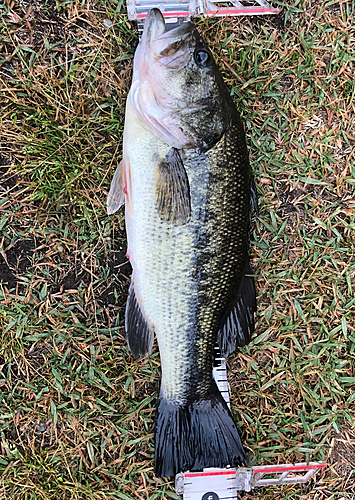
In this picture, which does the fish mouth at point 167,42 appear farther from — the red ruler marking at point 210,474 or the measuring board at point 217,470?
the red ruler marking at point 210,474

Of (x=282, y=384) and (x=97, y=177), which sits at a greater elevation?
(x=97, y=177)

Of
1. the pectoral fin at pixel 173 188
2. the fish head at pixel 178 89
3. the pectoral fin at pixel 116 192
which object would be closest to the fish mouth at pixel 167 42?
the fish head at pixel 178 89

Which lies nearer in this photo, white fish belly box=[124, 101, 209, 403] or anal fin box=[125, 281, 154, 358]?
white fish belly box=[124, 101, 209, 403]

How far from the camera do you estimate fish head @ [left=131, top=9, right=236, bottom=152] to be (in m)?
1.88

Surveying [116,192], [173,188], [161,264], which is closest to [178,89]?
[173,188]

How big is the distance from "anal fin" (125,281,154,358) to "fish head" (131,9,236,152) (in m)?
0.86

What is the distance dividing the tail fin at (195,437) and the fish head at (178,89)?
134cm

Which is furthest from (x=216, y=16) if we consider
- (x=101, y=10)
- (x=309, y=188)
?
(x=309, y=188)

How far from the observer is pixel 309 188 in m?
2.62

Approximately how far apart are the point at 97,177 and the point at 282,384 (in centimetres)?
174

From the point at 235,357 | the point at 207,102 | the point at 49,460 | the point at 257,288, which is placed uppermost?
the point at 207,102

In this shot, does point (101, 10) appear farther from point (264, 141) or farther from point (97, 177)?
point (264, 141)

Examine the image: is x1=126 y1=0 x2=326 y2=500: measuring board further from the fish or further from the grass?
the fish

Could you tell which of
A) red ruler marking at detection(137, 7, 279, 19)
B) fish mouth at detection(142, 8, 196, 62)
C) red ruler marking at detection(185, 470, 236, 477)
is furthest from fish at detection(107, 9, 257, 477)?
red ruler marking at detection(137, 7, 279, 19)
